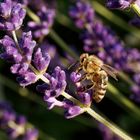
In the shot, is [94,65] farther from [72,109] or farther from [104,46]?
[104,46]

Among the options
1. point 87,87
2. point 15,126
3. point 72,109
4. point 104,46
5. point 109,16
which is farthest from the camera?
point 109,16

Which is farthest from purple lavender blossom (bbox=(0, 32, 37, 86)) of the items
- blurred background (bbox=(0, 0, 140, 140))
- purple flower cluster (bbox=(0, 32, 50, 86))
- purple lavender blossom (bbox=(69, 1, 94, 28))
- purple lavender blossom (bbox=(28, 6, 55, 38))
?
blurred background (bbox=(0, 0, 140, 140))

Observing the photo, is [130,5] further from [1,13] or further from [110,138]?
[110,138]

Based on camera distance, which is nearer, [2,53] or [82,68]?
[2,53]

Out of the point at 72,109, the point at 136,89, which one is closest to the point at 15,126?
the point at 136,89

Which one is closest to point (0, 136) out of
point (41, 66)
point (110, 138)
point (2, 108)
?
point (2, 108)

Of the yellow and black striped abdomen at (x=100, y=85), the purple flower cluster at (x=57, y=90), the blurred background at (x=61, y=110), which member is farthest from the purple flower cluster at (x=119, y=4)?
the blurred background at (x=61, y=110)
